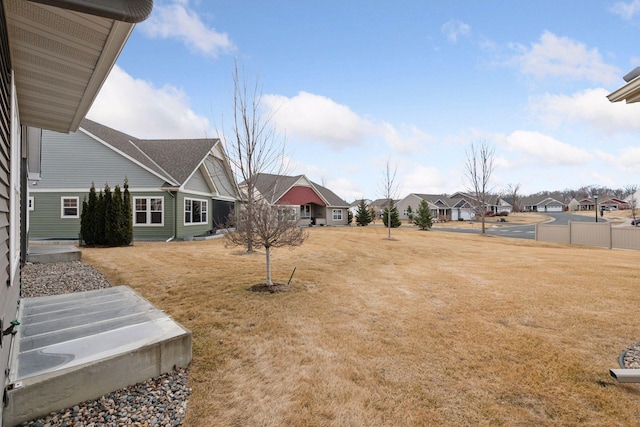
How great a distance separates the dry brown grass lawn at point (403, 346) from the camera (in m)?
2.69

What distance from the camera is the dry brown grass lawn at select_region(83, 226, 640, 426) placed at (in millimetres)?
2688

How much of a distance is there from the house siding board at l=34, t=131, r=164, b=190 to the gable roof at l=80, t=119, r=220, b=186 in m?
0.46

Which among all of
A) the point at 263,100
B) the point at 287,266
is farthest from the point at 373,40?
the point at 287,266

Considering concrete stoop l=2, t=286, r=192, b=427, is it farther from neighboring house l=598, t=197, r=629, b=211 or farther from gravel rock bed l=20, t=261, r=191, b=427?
neighboring house l=598, t=197, r=629, b=211

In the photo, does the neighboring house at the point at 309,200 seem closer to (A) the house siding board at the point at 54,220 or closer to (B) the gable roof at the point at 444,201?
(A) the house siding board at the point at 54,220

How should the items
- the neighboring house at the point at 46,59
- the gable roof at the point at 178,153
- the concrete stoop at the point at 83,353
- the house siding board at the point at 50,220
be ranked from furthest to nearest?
the gable roof at the point at 178,153 → the house siding board at the point at 50,220 → the concrete stoop at the point at 83,353 → the neighboring house at the point at 46,59

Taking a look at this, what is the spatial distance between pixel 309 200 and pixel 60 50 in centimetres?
2859

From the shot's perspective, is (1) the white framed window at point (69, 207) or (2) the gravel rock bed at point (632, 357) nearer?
(2) the gravel rock bed at point (632, 357)

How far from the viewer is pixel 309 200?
105ft

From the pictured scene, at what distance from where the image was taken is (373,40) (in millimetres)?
13602

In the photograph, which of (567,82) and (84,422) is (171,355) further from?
(567,82)

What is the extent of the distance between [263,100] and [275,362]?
9726mm

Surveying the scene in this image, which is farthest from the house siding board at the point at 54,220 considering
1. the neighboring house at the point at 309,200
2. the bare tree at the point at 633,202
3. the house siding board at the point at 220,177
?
the bare tree at the point at 633,202

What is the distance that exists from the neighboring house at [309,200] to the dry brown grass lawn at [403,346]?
2243cm
